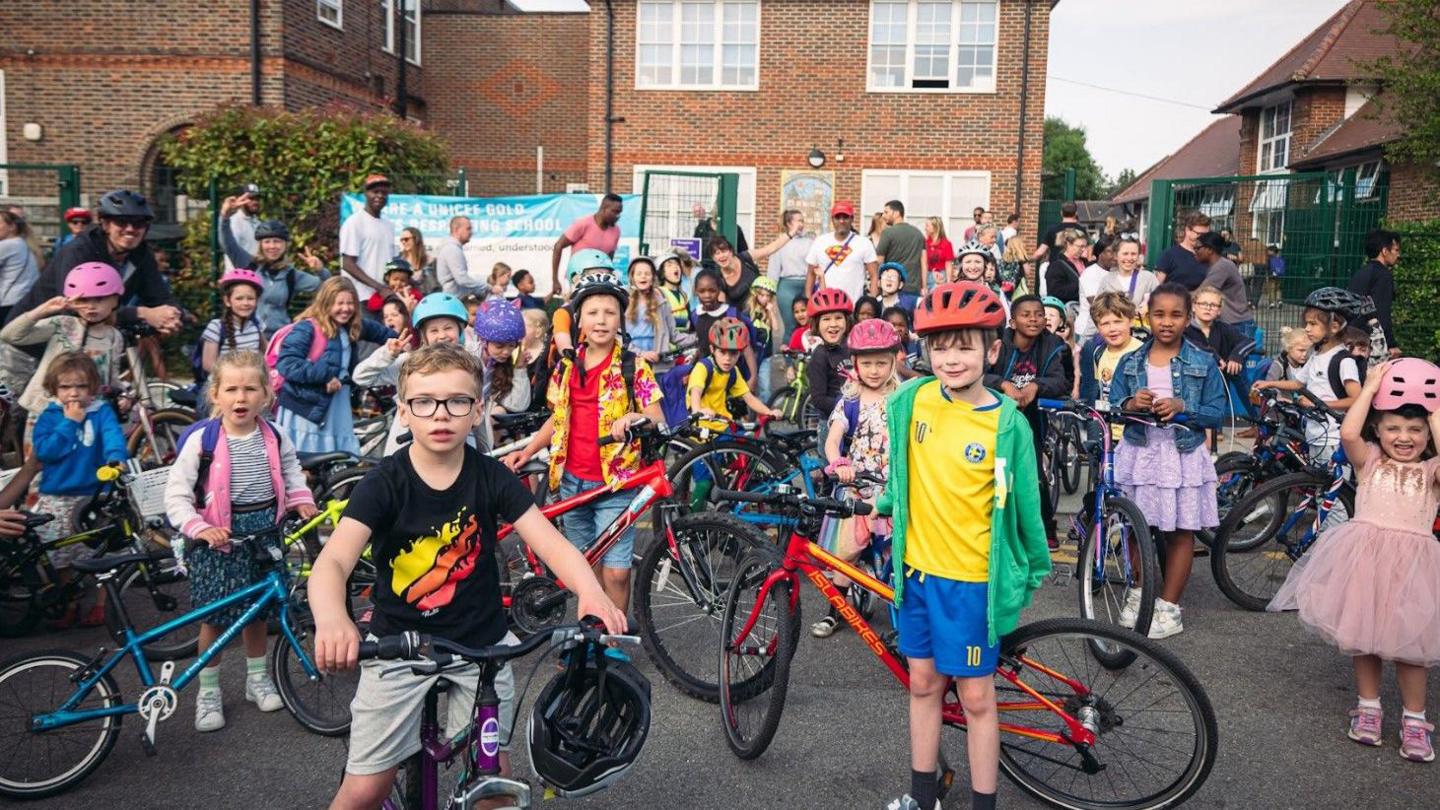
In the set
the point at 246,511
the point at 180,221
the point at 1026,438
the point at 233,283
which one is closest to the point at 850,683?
the point at 1026,438

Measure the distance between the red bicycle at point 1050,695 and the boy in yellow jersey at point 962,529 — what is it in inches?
10.8

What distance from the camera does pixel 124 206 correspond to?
7.15 m

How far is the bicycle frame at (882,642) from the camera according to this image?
4.16m

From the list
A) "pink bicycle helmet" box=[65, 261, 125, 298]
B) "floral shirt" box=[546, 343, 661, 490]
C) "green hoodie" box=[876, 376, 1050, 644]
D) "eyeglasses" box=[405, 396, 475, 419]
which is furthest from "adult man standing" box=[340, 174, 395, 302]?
"eyeglasses" box=[405, 396, 475, 419]

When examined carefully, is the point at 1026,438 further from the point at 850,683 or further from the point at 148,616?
the point at 148,616

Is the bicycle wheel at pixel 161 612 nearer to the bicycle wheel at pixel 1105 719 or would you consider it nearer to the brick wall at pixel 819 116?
the bicycle wheel at pixel 1105 719

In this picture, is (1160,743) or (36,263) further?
(36,263)

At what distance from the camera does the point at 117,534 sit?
19.1 ft

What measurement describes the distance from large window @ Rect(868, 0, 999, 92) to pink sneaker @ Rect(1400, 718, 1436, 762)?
19.9 metres

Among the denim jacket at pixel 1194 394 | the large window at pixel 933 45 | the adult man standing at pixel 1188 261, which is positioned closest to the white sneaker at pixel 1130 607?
the denim jacket at pixel 1194 394

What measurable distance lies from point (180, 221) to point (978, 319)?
15.9 metres

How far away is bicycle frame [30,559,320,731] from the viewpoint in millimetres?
4352

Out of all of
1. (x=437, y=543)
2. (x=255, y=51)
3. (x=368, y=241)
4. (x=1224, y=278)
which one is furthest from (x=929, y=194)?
(x=437, y=543)

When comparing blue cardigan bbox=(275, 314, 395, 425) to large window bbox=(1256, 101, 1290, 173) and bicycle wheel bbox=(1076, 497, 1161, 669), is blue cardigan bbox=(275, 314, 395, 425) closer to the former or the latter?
bicycle wheel bbox=(1076, 497, 1161, 669)
